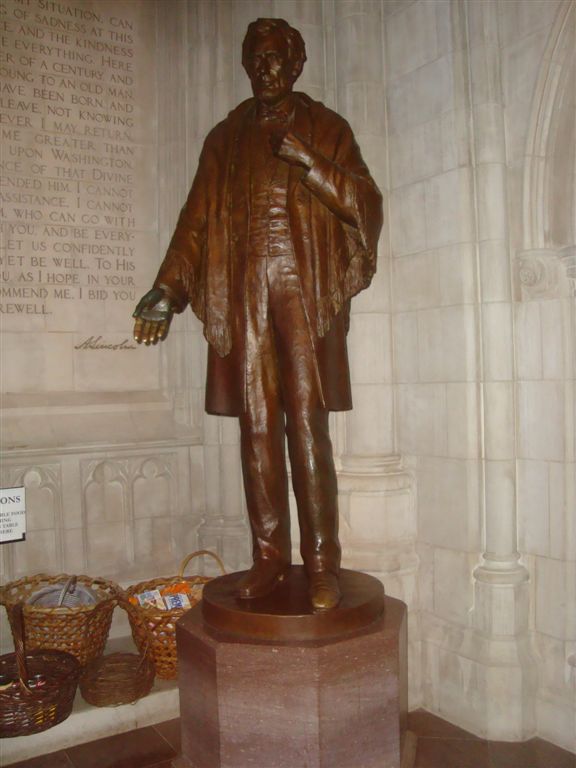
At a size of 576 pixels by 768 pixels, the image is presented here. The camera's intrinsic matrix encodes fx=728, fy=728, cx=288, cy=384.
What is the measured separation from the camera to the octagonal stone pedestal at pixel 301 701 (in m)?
2.08

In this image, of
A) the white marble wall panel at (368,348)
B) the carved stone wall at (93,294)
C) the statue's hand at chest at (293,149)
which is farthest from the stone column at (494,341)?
the carved stone wall at (93,294)

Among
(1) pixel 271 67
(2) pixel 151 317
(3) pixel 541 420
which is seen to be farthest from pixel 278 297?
(3) pixel 541 420

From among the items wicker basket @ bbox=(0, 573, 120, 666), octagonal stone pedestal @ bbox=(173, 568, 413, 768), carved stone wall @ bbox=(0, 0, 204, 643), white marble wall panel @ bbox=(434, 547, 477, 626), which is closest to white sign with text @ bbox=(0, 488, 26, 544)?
carved stone wall @ bbox=(0, 0, 204, 643)

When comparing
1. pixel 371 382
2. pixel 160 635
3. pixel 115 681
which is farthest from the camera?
pixel 371 382

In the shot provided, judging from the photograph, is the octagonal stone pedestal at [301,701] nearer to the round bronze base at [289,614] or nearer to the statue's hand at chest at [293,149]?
the round bronze base at [289,614]

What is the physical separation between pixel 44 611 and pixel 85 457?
3.07 ft

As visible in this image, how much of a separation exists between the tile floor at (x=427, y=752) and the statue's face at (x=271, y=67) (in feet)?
7.87

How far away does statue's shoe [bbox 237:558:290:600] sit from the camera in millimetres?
2352

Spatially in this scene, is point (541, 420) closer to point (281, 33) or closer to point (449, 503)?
point (449, 503)

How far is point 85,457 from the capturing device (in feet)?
12.6

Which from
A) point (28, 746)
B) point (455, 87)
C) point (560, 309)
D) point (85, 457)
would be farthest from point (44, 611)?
point (455, 87)

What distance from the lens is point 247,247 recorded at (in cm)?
241

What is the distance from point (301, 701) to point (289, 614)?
0.24 metres

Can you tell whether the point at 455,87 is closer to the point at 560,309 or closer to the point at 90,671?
the point at 560,309
